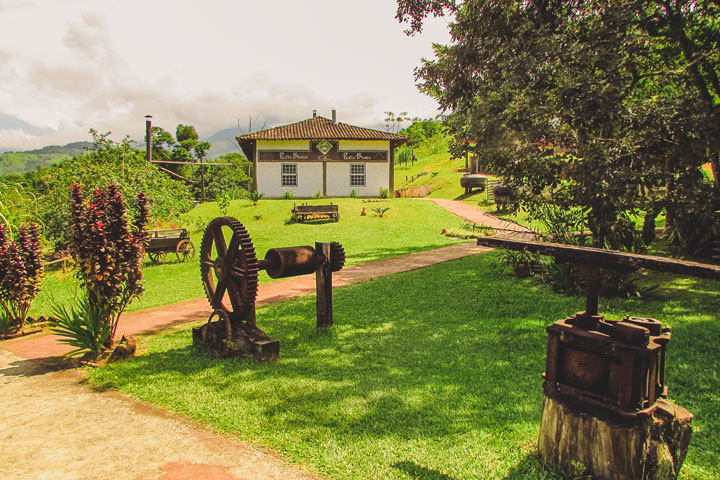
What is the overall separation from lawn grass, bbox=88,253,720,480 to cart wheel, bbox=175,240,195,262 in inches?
308

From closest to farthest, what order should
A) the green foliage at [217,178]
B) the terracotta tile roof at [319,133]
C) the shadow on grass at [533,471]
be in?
the shadow on grass at [533,471]
the terracotta tile roof at [319,133]
the green foliage at [217,178]

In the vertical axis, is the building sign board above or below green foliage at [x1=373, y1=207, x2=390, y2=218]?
above

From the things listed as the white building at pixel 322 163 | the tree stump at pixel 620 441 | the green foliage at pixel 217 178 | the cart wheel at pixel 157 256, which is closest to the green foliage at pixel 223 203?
the cart wheel at pixel 157 256

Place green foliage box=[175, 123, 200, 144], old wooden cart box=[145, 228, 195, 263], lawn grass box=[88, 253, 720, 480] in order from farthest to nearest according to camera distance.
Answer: green foliage box=[175, 123, 200, 144], old wooden cart box=[145, 228, 195, 263], lawn grass box=[88, 253, 720, 480]

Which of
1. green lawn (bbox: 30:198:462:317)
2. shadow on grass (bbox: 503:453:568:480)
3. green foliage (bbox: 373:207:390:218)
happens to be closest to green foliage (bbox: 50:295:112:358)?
green lawn (bbox: 30:198:462:317)

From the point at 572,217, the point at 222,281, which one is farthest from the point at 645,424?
the point at 572,217

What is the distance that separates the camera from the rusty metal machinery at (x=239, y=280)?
5336 millimetres

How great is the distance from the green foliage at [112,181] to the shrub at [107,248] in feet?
27.9

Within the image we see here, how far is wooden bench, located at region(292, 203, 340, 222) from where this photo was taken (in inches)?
822

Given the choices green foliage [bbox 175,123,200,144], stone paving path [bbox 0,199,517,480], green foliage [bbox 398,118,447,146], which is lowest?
stone paving path [bbox 0,199,517,480]

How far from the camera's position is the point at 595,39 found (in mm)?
7555

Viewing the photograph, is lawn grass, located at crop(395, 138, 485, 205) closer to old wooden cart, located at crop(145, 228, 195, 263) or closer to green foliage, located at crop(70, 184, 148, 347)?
old wooden cart, located at crop(145, 228, 195, 263)

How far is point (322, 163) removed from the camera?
102 ft

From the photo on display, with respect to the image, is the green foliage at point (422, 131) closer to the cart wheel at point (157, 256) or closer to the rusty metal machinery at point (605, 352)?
the cart wheel at point (157, 256)
